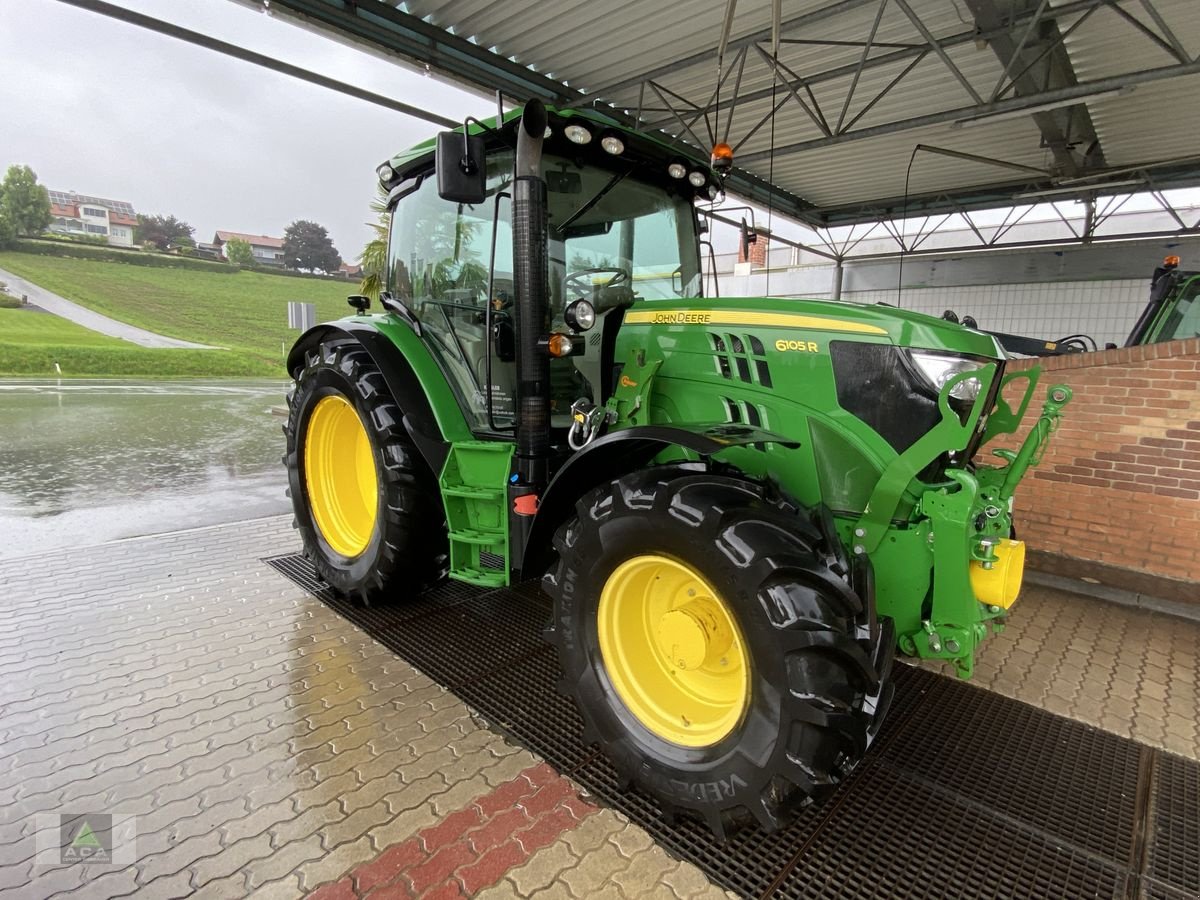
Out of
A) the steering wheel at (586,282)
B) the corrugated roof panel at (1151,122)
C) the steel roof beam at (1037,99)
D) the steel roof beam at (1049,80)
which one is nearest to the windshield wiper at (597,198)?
the steering wheel at (586,282)

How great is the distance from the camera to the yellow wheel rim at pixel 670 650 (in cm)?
202

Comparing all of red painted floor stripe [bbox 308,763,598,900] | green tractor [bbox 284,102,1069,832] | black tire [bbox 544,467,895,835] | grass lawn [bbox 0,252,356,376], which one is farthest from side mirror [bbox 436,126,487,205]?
grass lawn [bbox 0,252,356,376]

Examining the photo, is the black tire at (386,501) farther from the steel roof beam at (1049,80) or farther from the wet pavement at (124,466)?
the steel roof beam at (1049,80)

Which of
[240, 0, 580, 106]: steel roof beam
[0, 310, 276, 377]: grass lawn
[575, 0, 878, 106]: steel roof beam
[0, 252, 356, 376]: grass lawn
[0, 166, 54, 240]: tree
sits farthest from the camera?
[0, 166, 54, 240]: tree

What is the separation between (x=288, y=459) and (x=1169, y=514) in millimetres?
5377

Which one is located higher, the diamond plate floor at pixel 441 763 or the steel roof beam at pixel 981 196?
the steel roof beam at pixel 981 196

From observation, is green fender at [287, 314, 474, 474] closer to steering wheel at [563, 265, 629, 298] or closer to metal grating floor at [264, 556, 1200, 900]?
steering wheel at [563, 265, 629, 298]

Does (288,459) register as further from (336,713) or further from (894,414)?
(894,414)

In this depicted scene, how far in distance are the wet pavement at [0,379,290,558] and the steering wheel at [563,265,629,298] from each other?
3.73 meters

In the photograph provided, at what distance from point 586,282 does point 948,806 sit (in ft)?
8.22

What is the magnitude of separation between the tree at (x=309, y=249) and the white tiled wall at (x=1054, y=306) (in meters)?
29.0

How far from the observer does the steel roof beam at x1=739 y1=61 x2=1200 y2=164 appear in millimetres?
5172

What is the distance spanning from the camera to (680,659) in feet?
6.77

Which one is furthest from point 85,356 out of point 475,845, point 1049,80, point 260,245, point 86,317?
point 260,245
